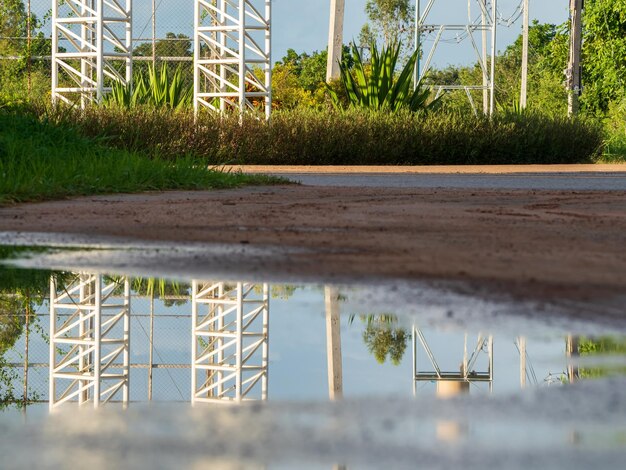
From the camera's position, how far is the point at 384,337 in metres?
4.18

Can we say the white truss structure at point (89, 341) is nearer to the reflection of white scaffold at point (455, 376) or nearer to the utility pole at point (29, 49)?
the reflection of white scaffold at point (455, 376)

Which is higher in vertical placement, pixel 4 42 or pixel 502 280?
pixel 4 42

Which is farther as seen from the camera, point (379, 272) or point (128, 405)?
point (379, 272)

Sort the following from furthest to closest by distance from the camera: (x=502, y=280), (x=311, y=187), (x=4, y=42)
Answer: (x=4, y=42) < (x=311, y=187) < (x=502, y=280)

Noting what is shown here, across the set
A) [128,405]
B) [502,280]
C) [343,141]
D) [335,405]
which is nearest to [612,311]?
[502,280]

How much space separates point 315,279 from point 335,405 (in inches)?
97.5

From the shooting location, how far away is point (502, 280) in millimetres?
5305

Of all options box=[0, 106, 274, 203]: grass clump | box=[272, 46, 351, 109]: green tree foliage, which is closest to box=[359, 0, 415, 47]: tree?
box=[272, 46, 351, 109]: green tree foliage

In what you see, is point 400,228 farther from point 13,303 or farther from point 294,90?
point 294,90

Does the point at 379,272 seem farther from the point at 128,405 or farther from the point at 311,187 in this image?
the point at 311,187

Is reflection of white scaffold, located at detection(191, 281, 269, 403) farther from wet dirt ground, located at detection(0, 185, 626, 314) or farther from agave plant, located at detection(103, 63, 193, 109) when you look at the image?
agave plant, located at detection(103, 63, 193, 109)

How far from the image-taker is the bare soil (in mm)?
5695

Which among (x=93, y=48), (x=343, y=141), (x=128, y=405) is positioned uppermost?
(x=93, y=48)

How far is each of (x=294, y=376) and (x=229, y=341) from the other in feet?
2.14
